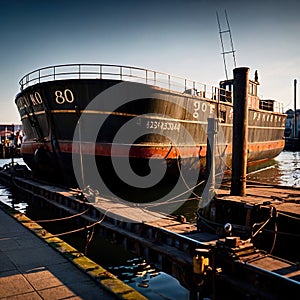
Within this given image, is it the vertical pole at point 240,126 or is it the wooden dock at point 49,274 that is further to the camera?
the vertical pole at point 240,126

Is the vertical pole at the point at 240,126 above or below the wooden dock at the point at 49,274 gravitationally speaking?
above

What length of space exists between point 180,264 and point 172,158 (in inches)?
384

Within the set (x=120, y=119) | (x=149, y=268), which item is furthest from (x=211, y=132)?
(x=120, y=119)

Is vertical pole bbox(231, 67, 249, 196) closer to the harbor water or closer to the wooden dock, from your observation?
the harbor water

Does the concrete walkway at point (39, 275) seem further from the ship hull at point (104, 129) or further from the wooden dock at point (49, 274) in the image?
the ship hull at point (104, 129)

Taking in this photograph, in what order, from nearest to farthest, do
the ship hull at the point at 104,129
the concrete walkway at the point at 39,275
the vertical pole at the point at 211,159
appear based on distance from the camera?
the concrete walkway at the point at 39,275 → the vertical pole at the point at 211,159 → the ship hull at the point at 104,129

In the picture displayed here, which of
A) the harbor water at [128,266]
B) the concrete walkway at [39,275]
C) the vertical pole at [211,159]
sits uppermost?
the vertical pole at [211,159]

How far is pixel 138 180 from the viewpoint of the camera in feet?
49.1

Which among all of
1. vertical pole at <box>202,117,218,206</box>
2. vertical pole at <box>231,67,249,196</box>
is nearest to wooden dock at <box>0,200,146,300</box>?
vertical pole at <box>202,117,218,206</box>

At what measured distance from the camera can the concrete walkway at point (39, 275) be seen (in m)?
4.98

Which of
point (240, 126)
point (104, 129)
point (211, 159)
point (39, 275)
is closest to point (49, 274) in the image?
point (39, 275)

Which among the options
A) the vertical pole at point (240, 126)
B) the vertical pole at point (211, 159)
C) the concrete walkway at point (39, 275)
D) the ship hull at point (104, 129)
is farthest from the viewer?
the ship hull at point (104, 129)

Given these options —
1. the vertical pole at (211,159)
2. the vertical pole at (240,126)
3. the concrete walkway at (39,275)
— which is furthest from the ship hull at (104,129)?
the concrete walkway at (39,275)

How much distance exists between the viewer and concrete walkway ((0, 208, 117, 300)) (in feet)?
16.3
